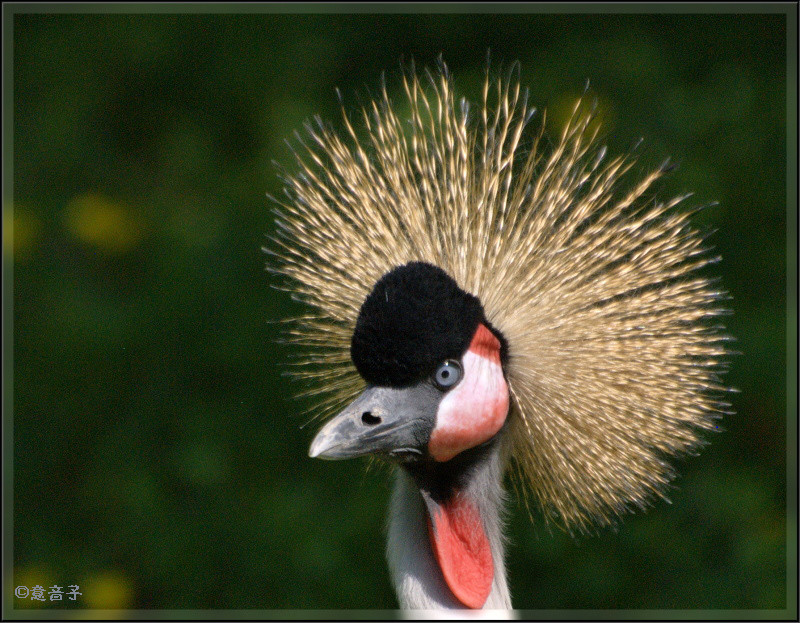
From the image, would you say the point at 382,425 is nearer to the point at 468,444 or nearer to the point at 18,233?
the point at 468,444

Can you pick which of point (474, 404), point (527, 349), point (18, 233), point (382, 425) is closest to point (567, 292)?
point (527, 349)

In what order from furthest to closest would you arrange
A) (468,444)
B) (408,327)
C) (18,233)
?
(18,233)
(468,444)
(408,327)

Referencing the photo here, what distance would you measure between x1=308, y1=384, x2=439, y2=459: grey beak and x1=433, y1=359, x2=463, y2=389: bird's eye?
0.01 meters

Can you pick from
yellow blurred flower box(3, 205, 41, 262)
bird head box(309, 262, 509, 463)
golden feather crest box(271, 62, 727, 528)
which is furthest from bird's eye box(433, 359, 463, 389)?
yellow blurred flower box(3, 205, 41, 262)

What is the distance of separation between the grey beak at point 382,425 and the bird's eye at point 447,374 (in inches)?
0.6

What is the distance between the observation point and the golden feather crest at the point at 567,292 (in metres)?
1.39

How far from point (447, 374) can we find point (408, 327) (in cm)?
10

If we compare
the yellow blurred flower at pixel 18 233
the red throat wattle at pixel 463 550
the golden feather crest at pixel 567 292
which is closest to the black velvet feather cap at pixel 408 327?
A: the golden feather crest at pixel 567 292

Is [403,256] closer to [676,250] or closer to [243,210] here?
[676,250]

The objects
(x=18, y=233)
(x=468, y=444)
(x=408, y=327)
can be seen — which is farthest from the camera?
(x=18, y=233)

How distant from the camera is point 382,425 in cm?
129

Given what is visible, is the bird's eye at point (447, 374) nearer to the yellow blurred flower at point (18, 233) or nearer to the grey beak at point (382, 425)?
the grey beak at point (382, 425)

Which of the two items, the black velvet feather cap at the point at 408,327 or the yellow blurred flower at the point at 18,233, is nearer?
the black velvet feather cap at the point at 408,327

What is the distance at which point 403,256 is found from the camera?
1.46 metres
